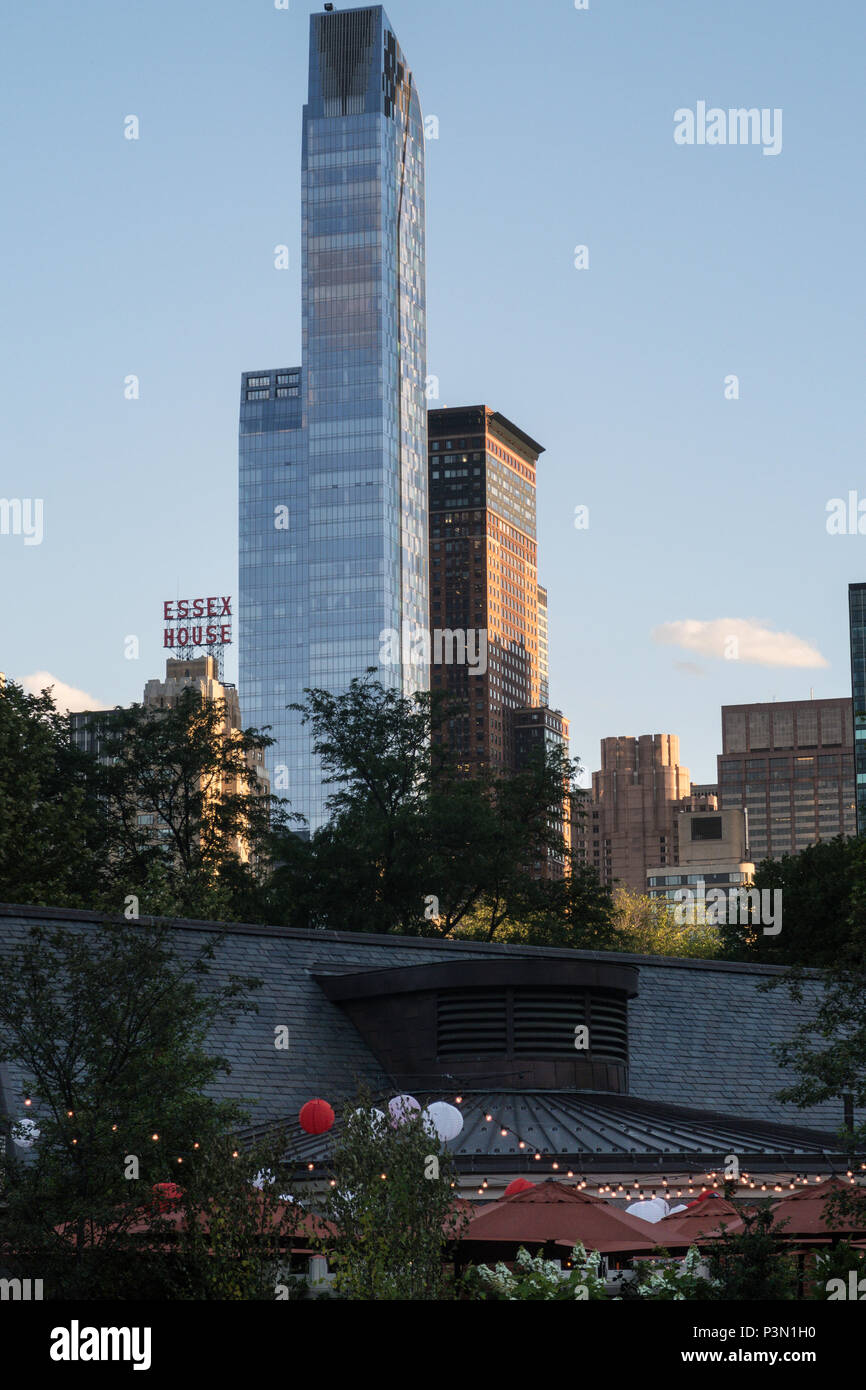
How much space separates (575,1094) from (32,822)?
87.1 feet

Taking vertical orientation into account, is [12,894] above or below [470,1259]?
above

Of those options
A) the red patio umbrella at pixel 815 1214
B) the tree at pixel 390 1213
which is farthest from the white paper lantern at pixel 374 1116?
the red patio umbrella at pixel 815 1214

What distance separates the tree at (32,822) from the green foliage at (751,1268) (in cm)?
3559

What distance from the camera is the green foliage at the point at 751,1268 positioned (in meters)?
16.1

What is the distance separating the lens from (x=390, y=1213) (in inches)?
735

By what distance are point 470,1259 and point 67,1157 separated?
9.72 metres

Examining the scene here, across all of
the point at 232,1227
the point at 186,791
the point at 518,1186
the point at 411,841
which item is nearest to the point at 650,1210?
the point at 518,1186

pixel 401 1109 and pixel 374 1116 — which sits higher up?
pixel 374 1116

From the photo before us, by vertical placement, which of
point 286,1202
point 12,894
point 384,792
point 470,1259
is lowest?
point 470,1259

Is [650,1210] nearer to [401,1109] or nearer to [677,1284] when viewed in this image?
Answer: [401,1109]

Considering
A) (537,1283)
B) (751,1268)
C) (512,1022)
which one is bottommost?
(537,1283)

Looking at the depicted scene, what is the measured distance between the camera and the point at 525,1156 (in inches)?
1099
